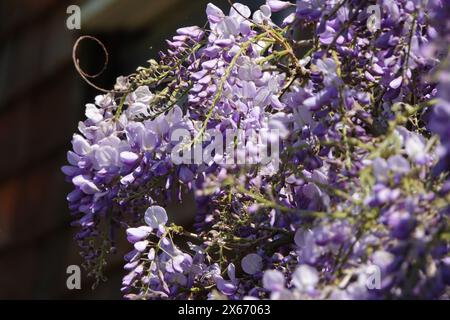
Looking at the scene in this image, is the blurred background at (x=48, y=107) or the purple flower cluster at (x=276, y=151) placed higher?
the blurred background at (x=48, y=107)

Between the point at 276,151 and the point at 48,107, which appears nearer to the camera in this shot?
the point at 276,151

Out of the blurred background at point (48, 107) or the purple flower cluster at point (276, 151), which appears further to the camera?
the blurred background at point (48, 107)

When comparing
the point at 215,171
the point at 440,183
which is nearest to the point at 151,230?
the point at 215,171

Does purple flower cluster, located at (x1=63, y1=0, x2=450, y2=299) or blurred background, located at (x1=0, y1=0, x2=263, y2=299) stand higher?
blurred background, located at (x1=0, y1=0, x2=263, y2=299)

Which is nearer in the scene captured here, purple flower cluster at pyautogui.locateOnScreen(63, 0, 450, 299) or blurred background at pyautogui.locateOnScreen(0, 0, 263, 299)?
purple flower cluster at pyautogui.locateOnScreen(63, 0, 450, 299)
